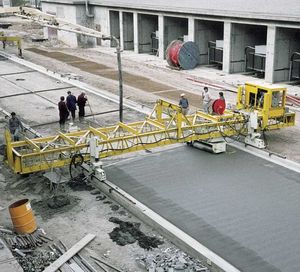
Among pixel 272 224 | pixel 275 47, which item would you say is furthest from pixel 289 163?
pixel 275 47

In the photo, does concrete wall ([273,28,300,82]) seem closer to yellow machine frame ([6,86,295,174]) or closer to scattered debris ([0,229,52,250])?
yellow machine frame ([6,86,295,174])

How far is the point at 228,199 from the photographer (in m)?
13.2

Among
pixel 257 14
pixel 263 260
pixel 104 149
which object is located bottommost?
pixel 263 260

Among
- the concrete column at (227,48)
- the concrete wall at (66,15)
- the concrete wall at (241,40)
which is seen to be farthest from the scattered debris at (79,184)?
the concrete wall at (66,15)

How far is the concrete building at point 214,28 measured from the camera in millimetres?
27703

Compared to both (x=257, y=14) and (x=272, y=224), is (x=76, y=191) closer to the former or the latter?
(x=272, y=224)

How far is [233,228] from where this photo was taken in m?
11.7

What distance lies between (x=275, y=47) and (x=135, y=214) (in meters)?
18.1

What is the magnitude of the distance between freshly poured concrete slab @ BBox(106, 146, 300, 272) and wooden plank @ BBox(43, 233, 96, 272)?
2231 millimetres

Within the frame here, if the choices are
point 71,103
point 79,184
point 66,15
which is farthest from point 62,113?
point 66,15

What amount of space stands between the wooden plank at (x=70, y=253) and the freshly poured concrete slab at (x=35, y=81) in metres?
17.3

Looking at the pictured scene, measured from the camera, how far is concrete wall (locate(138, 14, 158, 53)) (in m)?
39.8

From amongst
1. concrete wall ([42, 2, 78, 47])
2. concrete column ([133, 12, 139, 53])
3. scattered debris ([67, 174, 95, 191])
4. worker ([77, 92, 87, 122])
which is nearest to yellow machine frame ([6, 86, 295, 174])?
scattered debris ([67, 174, 95, 191])

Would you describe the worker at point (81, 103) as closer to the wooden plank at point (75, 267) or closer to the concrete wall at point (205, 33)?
the wooden plank at point (75, 267)
